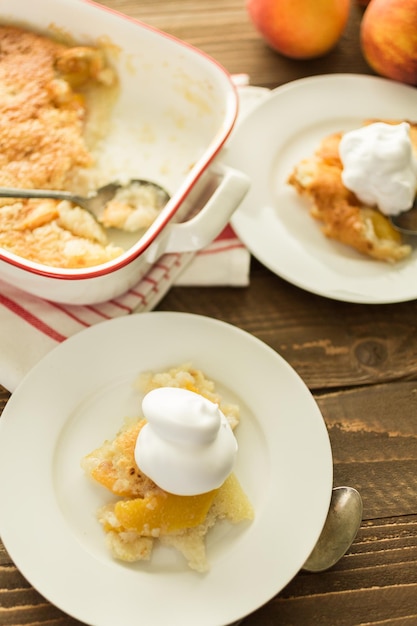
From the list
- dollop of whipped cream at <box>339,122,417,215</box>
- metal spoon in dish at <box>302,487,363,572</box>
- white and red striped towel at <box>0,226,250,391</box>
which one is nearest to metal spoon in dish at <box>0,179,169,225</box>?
white and red striped towel at <box>0,226,250,391</box>

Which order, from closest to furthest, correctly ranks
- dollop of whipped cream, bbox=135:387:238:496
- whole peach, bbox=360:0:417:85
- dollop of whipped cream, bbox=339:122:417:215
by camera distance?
dollop of whipped cream, bbox=135:387:238:496 < dollop of whipped cream, bbox=339:122:417:215 < whole peach, bbox=360:0:417:85

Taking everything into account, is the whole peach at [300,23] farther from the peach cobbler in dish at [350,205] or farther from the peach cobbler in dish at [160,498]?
the peach cobbler in dish at [160,498]

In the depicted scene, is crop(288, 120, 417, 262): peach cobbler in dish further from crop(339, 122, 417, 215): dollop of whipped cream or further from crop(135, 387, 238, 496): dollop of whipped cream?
crop(135, 387, 238, 496): dollop of whipped cream

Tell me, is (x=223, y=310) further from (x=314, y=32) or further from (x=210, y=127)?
(x=314, y=32)

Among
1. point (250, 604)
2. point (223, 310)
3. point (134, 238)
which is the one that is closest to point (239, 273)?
point (223, 310)

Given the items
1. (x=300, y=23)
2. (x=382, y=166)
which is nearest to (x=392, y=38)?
(x=300, y=23)

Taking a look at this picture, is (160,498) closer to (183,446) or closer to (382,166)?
(183,446)
